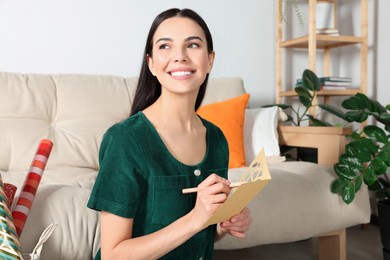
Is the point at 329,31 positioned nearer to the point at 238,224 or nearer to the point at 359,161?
the point at 359,161

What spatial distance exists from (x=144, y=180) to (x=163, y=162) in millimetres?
50

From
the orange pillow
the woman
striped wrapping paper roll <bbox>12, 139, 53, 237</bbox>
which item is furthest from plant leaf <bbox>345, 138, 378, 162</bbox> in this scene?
striped wrapping paper roll <bbox>12, 139, 53, 237</bbox>

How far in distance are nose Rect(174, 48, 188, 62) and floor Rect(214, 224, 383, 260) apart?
1472 millimetres

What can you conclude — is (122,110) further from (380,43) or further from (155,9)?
(380,43)

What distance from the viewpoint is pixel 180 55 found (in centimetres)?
88

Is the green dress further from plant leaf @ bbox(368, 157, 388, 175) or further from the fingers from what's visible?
plant leaf @ bbox(368, 157, 388, 175)

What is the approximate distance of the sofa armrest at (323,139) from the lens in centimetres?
184

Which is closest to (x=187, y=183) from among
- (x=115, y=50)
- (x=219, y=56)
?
(x=115, y=50)

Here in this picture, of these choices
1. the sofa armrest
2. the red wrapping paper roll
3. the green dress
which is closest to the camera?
the green dress

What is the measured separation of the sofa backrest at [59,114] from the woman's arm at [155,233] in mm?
1139

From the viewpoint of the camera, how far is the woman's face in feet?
2.93

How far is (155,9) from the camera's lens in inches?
104

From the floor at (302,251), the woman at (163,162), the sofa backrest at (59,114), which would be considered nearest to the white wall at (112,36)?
the sofa backrest at (59,114)

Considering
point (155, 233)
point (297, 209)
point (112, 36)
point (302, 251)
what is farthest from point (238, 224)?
point (112, 36)
